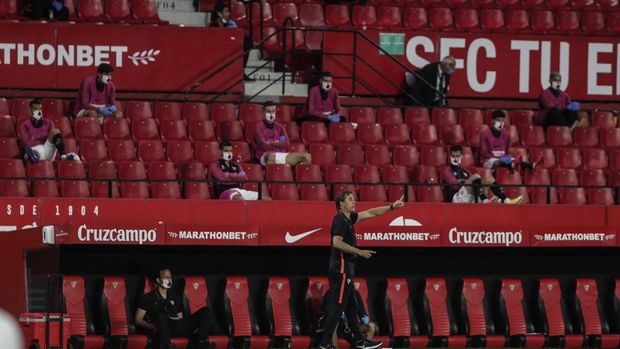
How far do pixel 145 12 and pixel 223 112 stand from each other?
3.05 metres

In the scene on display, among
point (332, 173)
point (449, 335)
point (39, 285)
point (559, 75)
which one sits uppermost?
point (559, 75)

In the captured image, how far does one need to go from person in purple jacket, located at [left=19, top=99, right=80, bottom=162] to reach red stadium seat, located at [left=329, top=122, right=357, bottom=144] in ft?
12.3

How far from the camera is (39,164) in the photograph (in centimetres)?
1382

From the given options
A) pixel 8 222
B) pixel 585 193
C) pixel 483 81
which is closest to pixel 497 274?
pixel 585 193

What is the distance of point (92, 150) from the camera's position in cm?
1461

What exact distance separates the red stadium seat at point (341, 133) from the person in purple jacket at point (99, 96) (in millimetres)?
2942

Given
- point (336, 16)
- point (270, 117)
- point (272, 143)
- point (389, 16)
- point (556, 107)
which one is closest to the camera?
point (272, 143)

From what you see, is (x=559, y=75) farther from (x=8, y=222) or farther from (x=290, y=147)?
(x=8, y=222)

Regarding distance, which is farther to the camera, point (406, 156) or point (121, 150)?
point (406, 156)

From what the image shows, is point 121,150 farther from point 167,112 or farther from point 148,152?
point 167,112

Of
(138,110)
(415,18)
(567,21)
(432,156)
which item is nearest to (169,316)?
(138,110)

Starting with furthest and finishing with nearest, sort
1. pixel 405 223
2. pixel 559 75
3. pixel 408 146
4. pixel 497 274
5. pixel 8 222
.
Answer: pixel 559 75, pixel 408 146, pixel 497 274, pixel 405 223, pixel 8 222

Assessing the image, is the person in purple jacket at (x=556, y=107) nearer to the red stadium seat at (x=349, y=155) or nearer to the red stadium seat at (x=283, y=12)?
the red stadium seat at (x=349, y=155)

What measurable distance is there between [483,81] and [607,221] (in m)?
4.88
